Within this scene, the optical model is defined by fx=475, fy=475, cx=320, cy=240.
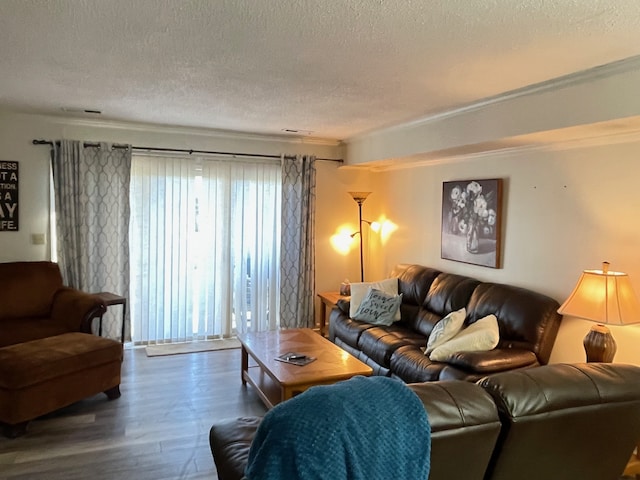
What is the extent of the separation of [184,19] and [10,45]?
1083mm

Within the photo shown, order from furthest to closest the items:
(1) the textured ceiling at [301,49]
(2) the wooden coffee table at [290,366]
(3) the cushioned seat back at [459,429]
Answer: (2) the wooden coffee table at [290,366] < (1) the textured ceiling at [301,49] < (3) the cushioned seat back at [459,429]

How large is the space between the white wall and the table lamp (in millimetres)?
341

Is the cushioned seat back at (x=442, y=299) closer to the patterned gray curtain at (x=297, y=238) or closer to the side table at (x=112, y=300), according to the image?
the patterned gray curtain at (x=297, y=238)

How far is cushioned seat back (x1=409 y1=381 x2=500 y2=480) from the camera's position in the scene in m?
1.38

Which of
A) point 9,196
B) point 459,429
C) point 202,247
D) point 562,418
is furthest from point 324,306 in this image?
point 459,429

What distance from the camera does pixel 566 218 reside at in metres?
3.35

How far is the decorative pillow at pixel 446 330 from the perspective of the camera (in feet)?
11.4

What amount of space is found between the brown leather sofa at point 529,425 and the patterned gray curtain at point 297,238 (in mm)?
3615

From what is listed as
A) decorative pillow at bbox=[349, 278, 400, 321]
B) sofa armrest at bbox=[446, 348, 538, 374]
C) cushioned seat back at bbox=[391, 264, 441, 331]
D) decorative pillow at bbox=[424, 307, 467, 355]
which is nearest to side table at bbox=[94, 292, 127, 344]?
decorative pillow at bbox=[349, 278, 400, 321]

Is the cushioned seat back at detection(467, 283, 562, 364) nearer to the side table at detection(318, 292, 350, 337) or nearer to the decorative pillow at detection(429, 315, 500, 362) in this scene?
the decorative pillow at detection(429, 315, 500, 362)

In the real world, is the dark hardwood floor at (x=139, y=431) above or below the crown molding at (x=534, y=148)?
below

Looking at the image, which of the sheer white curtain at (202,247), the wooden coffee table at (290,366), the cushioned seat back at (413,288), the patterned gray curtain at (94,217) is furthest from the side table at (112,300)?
the cushioned seat back at (413,288)

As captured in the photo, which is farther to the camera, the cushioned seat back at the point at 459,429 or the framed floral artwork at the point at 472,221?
the framed floral artwork at the point at 472,221

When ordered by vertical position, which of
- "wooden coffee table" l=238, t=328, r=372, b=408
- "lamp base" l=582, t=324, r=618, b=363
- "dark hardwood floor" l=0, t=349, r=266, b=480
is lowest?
"dark hardwood floor" l=0, t=349, r=266, b=480
